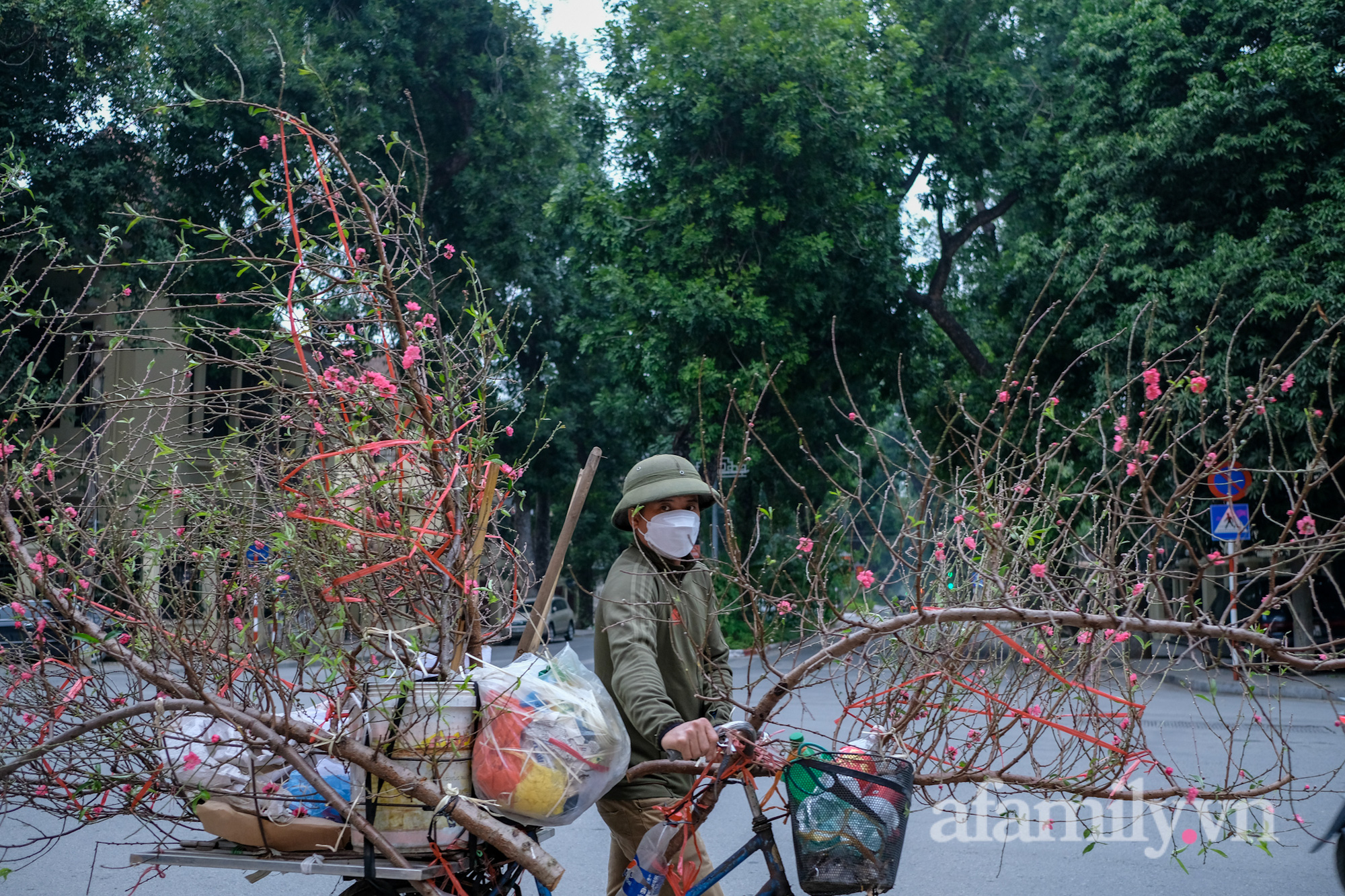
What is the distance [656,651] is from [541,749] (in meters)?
0.64

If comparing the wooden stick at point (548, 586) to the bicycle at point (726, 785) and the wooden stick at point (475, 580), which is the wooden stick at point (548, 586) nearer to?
the wooden stick at point (475, 580)

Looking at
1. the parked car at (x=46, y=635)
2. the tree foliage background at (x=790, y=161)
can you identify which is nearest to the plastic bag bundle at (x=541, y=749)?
the parked car at (x=46, y=635)

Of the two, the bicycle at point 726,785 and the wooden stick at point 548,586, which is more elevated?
the wooden stick at point 548,586

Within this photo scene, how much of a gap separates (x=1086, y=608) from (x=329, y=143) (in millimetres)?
2326

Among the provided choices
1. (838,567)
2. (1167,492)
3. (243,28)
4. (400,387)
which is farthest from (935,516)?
(243,28)

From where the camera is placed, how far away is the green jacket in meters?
2.82

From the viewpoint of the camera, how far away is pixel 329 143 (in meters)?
2.82

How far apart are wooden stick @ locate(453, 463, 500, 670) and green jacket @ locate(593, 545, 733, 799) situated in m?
0.37

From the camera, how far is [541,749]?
8.13 ft

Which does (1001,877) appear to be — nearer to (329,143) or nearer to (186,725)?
(186,725)

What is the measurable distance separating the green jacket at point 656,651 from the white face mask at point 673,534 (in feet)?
0.18

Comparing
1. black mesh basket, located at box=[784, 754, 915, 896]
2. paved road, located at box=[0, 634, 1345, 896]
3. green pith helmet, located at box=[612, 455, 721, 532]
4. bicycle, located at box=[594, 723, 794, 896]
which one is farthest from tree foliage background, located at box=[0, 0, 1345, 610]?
black mesh basket, located at box=[784, 754, 915, 896]

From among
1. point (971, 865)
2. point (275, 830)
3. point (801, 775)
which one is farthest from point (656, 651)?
point (971, 865)

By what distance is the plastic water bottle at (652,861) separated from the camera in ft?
9.03
